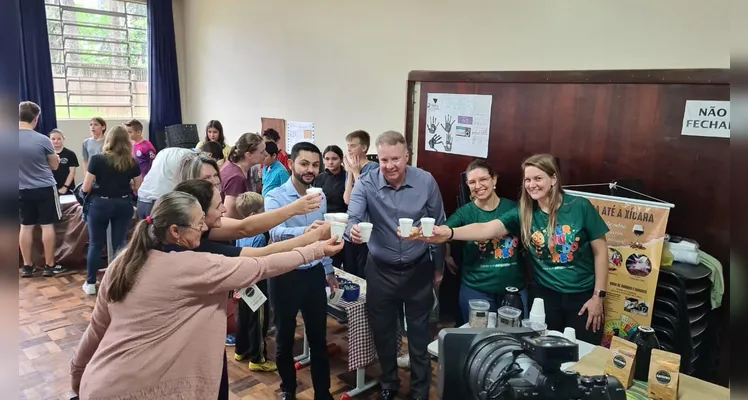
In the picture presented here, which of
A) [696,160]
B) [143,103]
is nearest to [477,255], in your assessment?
[696,160]

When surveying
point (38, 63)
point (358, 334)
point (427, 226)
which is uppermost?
point (38, 63)

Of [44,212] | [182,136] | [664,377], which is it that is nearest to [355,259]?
[664,377]

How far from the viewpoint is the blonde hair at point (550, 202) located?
94.9 inches

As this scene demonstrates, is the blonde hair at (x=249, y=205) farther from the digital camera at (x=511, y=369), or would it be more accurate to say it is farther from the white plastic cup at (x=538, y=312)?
the digital camera at (x=511, y=369)

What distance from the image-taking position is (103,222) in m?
4.32

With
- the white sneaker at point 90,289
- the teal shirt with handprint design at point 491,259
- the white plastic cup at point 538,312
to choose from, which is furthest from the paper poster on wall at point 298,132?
the white plastic cup at point 538,312

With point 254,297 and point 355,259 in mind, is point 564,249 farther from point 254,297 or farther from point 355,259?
point 355,259

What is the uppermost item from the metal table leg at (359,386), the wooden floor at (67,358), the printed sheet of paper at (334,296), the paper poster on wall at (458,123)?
the paper poster on wall at (458,123)

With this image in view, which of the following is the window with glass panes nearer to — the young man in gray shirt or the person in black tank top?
the young man in gray shirt

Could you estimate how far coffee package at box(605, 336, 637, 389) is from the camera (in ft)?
5.33

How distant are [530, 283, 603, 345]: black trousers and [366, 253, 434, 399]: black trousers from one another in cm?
61

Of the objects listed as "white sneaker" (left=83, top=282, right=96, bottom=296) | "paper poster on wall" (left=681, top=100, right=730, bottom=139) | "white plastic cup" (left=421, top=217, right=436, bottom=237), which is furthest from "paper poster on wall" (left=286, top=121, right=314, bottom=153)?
"paper poster on wall" (left=681, top=100, right=730, bottom=139)

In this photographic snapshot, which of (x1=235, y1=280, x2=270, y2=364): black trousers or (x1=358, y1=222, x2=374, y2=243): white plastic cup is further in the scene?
(x1=235, y1=280, x2=270, y2=364): black trousers

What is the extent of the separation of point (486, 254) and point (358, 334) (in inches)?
34.6
